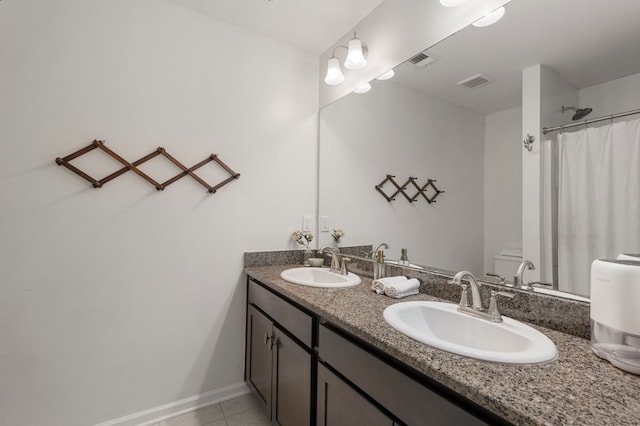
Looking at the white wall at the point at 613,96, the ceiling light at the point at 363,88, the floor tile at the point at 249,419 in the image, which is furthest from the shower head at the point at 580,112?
the floor tile at the point at 249,419

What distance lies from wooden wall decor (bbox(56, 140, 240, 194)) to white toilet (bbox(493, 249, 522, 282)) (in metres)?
1.55

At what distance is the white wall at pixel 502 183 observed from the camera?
3.76 ft

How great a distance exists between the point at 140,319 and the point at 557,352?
74.8 inches

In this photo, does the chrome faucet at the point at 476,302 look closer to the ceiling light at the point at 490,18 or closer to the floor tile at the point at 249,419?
the ceiling light at the point at 490,18

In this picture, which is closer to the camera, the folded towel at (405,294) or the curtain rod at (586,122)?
the curtain rod at (586,122)

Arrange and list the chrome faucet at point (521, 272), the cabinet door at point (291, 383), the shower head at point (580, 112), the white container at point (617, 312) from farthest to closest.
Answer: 1. the cabinet door at point (291, 383)
2. the chrome faucet at point (521, 272)
3. the shower head at point (580, 112)
4. the white container at point (617, 312)

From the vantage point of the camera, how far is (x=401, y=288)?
1.31m

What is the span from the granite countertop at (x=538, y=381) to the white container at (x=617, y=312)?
0.03m

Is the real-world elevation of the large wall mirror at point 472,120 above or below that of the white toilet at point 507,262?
above

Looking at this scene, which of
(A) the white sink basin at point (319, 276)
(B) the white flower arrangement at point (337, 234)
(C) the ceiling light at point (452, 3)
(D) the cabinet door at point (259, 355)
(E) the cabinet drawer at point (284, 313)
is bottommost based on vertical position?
(D) the cabinet door at point (259, 355)

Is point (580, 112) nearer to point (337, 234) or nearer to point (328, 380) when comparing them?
point (328, 380)

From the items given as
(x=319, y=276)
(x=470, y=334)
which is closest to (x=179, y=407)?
(x=319, y=276)

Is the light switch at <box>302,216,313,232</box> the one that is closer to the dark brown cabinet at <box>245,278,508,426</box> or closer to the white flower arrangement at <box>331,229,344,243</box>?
the white flower arrangement at <box>331,229,344,243</box>

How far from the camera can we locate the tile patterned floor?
5.50ft
